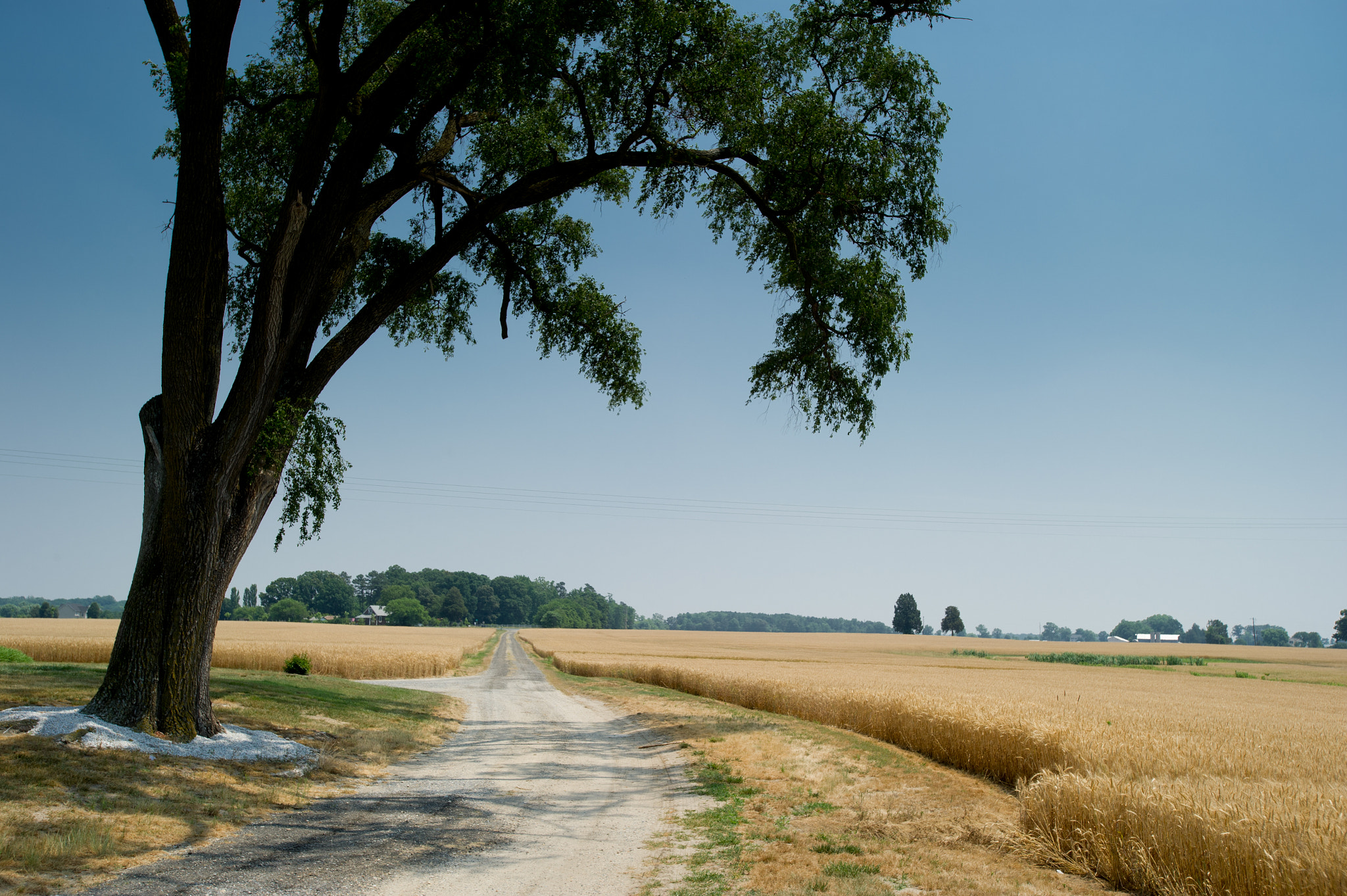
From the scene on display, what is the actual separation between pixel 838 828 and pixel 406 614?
17434cm

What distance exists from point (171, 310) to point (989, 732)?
13.9 meters

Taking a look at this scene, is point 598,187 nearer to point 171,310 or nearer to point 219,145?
point 219,145

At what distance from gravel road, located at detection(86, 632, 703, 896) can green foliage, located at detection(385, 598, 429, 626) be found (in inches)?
6514

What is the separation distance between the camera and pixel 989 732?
471 inches

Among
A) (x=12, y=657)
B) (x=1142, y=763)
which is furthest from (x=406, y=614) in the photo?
(x=1142, y=763)

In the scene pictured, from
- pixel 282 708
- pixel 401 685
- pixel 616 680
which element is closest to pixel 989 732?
pixel 282 708

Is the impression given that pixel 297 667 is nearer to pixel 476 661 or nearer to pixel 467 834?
pixel 467 834

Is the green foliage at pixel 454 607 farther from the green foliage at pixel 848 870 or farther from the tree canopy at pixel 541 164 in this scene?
the green foliage at pixel 848 870

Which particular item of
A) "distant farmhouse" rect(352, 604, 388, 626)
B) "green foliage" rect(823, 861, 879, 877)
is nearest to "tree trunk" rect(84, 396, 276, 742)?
"green foliage" rect(823, 861, 879, 877)

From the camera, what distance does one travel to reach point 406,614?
167625mm

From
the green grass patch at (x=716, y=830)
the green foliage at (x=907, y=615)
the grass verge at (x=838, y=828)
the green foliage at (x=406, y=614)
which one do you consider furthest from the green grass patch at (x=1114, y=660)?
the green foliage at (x=406, y=614)

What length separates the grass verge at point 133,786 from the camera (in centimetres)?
609

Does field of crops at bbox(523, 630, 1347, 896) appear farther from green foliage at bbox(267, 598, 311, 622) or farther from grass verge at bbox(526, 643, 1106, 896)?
green foliage at bbox(267, 598, 311, 622)

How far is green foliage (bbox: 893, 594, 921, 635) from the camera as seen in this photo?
570 ft
